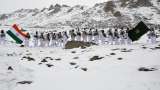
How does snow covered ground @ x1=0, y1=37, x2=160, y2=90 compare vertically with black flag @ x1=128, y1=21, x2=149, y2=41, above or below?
below

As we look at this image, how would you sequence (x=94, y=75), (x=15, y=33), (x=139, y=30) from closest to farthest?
(x=94, y=75), (x=139, y=30), (x=15, y=33)

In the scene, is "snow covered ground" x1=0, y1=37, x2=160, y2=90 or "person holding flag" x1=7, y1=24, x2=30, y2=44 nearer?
"snow covered ground" x1=0, y1=37, x2=160, y2=90

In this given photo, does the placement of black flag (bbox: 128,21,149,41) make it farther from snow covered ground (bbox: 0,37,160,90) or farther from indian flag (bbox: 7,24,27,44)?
indian flag (bbox: 7,24,27,44)

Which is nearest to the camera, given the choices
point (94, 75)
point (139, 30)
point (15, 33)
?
point (94, 75)

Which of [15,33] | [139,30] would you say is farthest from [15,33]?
[139,30]

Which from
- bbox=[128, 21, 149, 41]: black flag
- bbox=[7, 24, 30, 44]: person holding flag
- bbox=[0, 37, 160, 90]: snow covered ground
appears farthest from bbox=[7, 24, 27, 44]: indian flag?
bbox=[128, 21, 149, 41]: black flag

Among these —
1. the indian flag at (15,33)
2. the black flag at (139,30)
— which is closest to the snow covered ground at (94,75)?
the black flag at (139,30)

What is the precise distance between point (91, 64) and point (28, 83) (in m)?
5.88

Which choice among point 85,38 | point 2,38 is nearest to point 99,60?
point 85,38

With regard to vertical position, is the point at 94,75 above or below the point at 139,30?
below

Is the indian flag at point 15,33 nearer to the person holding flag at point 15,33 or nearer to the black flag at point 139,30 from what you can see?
the person holding flag at point 15,33

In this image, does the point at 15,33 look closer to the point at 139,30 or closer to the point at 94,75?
the point at 139,30

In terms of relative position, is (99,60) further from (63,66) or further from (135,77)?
(135,77)

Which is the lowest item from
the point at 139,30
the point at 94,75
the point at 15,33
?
the point at 94,75
